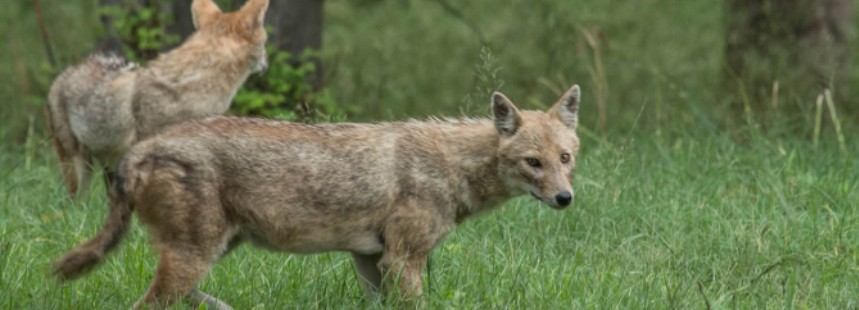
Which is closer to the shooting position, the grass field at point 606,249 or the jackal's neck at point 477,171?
the grass field at point 606,249

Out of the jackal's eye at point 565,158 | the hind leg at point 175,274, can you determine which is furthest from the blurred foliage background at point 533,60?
the hind leg at point 175,274

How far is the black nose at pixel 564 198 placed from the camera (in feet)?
20.5

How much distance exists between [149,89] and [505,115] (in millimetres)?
3158

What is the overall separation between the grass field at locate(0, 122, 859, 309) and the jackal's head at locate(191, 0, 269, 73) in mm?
1304

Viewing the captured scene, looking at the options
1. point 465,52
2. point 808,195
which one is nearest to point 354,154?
point 808,195

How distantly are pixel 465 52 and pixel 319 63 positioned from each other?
492 cm

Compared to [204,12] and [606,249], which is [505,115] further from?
[204,12]

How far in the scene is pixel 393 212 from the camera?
6258mm

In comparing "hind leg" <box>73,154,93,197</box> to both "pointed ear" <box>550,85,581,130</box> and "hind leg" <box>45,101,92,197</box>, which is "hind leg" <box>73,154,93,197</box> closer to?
"hind leg" <box>45,101,92,197</box>

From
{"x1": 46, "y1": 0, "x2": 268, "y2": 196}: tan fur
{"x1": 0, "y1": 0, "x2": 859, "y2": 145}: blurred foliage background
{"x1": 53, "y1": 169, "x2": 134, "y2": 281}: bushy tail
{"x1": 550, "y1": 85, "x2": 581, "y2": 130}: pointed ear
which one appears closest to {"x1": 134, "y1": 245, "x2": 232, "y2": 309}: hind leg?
{"x1": 53, "y1": 169, "x2": 134, "y2": 281}: bushy tail

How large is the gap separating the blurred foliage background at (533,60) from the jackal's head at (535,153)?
45.9 inches

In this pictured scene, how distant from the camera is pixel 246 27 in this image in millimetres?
9023

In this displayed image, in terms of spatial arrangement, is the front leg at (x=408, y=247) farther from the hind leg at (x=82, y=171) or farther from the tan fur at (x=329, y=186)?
the hind leg at (x=82, y=171)

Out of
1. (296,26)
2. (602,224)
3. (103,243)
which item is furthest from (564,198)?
(296,26)
